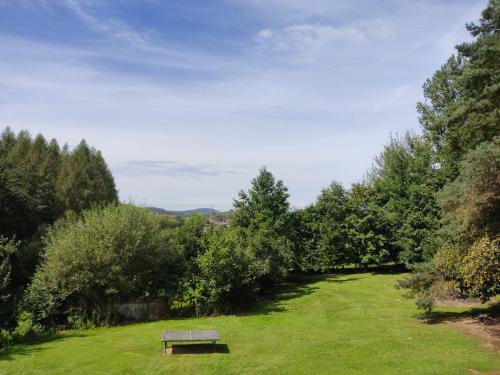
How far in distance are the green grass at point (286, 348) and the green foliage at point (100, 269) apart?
196 cm

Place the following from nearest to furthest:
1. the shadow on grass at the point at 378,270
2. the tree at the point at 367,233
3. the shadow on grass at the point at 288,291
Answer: the shadow on grass at the point at 288,291
the tree at the point at 367,233
the shadow on grass at the point at 378,270

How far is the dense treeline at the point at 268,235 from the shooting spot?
16.0 m

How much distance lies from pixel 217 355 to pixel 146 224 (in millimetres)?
10362

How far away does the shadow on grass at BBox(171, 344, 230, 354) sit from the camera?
14.8 m

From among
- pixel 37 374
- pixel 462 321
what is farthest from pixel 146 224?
pixel 462 321

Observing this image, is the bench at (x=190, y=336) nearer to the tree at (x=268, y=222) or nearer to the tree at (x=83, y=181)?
the tree at (x=268, y=222)

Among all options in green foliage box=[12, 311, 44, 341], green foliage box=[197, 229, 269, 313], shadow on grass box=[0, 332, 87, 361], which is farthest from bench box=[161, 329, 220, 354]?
green foliage box=[12, 311, 44, 341]

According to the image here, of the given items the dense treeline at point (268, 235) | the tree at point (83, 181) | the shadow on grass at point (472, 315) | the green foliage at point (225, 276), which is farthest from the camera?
the tree at point (83, 181)

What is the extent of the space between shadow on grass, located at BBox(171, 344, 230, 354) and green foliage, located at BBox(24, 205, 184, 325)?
20.8ft

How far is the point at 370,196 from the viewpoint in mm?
38031

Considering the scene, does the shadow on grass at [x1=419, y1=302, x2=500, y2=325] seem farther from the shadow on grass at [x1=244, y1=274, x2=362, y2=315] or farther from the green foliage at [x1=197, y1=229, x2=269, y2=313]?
the green foliage at [x1=197, y1=229, x2=269, y2=313]

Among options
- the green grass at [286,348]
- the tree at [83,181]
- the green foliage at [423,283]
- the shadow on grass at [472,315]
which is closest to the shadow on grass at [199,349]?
the green grass at [286,348]

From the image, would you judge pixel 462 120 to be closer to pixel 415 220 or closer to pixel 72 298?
pixel 415 220

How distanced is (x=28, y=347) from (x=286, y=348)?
992 centimetres
